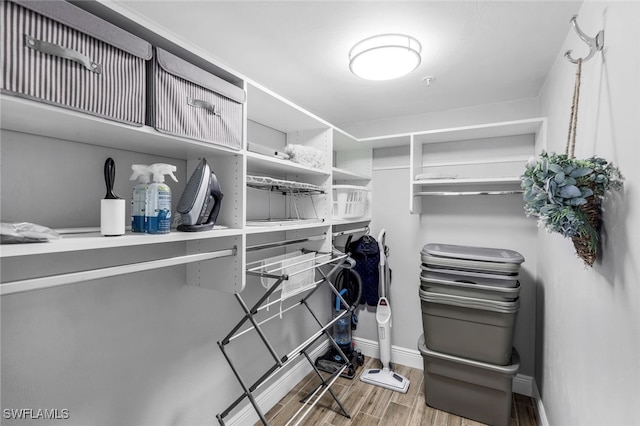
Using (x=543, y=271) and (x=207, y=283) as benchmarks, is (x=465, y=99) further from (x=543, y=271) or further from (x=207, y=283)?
(x=207, y=283)

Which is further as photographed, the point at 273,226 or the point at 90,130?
the point at 273,226

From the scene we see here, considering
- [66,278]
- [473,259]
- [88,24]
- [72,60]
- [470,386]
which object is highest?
[88,24]

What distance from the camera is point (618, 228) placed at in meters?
0.96

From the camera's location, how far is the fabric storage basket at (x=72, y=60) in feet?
2.24

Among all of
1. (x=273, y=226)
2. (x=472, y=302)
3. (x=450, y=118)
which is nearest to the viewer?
(x=273, y=226)

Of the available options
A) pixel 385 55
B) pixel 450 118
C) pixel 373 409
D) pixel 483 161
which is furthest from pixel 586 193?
pixel 373 409

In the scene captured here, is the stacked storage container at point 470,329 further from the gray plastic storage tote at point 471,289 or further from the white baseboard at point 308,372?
the white baseboard at point 308,372

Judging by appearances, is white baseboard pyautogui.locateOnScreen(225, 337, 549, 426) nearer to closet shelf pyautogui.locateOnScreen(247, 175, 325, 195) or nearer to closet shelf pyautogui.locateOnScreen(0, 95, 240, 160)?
closet shelf pyautogui.locateOnScreen(247, 175, 325, 195)

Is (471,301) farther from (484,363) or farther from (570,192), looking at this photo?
(570,192)

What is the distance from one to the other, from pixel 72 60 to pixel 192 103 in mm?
381

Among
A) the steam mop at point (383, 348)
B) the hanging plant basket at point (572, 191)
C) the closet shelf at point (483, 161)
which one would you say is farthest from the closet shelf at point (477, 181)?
the hanging plant basket at point (572, 191)

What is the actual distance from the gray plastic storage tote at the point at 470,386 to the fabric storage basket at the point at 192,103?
6.90 ft

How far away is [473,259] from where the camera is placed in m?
2.07

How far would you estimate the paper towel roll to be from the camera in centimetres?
91
